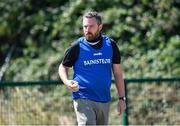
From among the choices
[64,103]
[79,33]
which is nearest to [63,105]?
Result: [64,103]

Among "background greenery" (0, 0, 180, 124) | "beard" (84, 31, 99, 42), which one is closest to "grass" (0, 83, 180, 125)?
"background greenery" (0, 0, 180, 124)

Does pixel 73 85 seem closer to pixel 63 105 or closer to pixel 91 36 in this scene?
pixel 91 36

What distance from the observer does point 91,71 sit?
7398 mm

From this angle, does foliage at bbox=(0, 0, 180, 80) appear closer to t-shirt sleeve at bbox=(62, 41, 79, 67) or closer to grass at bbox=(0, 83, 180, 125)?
grass at bbox=(0, 83, 180, 125)

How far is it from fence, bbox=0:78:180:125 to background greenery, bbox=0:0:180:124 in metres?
2.08

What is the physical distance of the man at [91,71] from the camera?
7.37 metres

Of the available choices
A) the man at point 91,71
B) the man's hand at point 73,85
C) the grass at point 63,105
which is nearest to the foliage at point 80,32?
the grass at point 63,105

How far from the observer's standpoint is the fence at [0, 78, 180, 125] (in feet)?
32.9

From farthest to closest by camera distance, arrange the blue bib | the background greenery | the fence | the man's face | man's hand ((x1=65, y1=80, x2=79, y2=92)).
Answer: the background greenery → the fence → the blue bib → the man's face → man's hand ((x1=65, y1=80, x2=79, y2=92))

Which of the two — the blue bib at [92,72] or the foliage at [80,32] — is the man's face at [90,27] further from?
the foliage at [80,32]

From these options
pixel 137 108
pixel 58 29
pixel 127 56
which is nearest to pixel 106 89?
pixel 137 108

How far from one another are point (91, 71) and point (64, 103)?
3.13m

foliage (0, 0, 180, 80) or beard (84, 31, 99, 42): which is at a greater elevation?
beard (84, 31, 99, 42)

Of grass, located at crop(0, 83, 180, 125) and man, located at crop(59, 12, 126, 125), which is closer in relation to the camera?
man, located at crop(59, 12, 126, 125)
